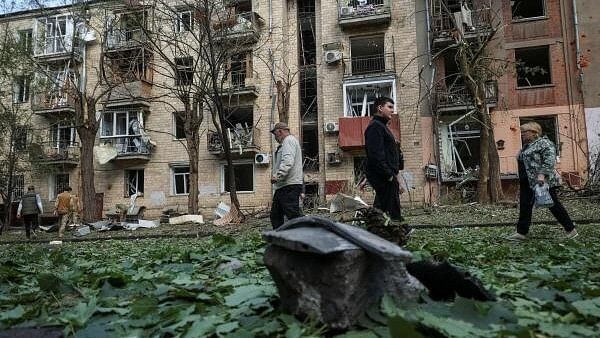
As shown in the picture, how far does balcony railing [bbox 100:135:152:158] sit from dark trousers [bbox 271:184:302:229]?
21.5 m

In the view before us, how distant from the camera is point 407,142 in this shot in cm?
2348

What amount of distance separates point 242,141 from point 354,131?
5.86 m

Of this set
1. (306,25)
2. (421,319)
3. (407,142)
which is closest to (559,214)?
(421,319)

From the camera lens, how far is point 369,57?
2520 cm

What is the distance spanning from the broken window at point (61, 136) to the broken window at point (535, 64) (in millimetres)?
24965

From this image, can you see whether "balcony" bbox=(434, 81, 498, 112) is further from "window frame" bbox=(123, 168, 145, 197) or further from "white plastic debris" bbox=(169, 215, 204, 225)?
"window frame" bbox=(123, 168, 145, 197)

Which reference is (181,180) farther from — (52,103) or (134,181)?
(52,103)

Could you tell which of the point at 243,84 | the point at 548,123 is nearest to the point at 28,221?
the point at 243,84

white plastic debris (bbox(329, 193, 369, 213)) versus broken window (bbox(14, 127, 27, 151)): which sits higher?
broken window (bbox(14, 127, 27, 151))

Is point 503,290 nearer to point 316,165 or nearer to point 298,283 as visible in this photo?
point 298,283

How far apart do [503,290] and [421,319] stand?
3.01ft

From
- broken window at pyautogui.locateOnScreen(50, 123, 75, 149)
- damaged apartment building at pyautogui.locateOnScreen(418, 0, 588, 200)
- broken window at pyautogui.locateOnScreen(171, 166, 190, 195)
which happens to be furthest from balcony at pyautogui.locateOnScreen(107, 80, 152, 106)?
damaged apartment building at pyautogui.locateOnScreen(418, 0, 588, 200)

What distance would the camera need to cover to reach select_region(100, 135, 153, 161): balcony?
88.0 ft

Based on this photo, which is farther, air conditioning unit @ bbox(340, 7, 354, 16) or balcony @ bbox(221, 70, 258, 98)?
balcony @ bbox(221, 70, 258, 98)
